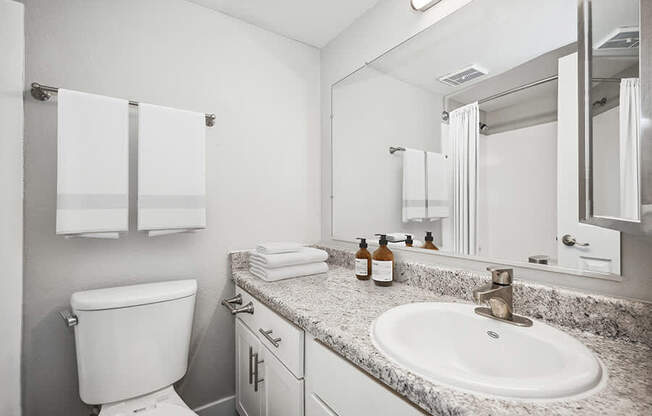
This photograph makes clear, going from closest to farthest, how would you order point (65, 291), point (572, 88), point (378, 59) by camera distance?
point (572, 88)
point (65, 291)
point (378, 59)

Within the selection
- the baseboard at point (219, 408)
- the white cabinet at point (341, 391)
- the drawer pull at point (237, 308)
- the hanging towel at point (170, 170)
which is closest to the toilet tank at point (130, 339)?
the drawer pull at point (237, 308)

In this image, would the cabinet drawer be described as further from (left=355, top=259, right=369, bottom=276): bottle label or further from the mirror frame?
the mirror frame

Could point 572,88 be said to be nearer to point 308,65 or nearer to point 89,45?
point 308,65

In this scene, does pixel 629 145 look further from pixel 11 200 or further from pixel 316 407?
pixel 11 200

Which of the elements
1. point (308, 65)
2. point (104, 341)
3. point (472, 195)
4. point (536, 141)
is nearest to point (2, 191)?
point (104, 341)

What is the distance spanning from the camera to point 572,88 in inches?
30.7

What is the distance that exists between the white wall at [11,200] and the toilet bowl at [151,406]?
1.07 ft

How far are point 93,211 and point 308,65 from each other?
1.37m

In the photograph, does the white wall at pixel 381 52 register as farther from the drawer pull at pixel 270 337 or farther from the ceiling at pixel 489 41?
the drawer pull at pixel 270 337

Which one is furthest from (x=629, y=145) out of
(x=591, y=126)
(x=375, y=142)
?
(x=375, y=142)

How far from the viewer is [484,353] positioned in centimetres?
75

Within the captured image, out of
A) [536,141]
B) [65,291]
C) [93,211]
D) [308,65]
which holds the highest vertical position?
[308,65]

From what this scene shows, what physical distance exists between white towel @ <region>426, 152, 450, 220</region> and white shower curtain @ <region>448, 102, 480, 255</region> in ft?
0.12

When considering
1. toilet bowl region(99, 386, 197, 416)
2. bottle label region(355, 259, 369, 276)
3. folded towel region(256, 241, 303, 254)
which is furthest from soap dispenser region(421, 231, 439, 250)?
toilet bowl region(99, 386, 197, 416)
